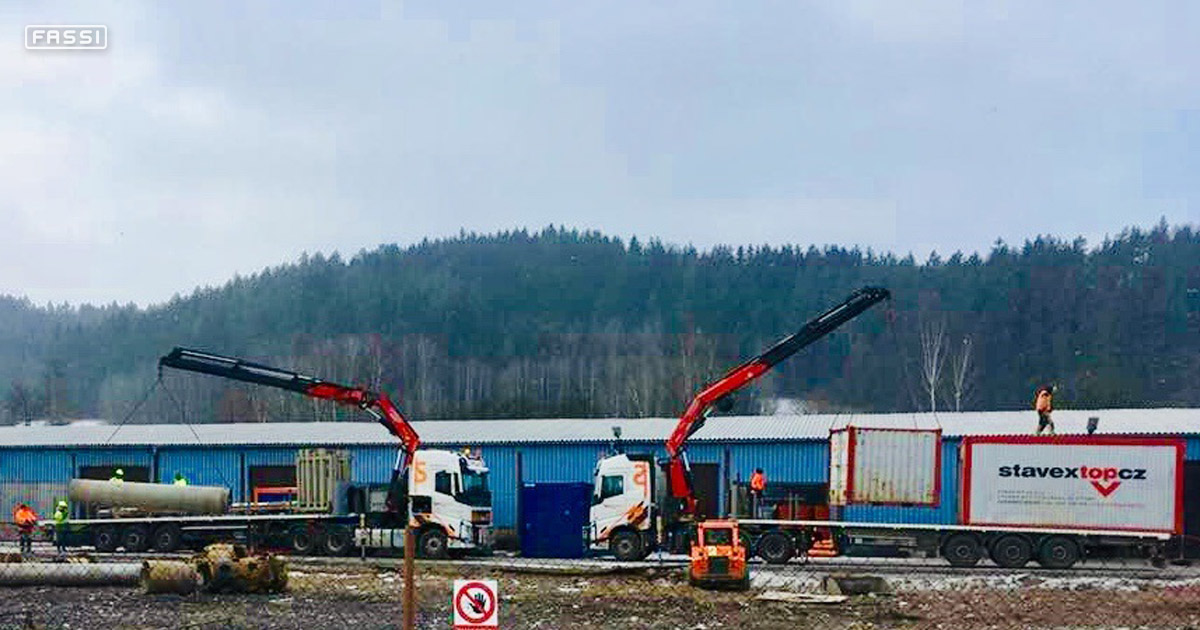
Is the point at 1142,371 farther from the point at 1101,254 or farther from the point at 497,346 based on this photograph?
the point at 497,346

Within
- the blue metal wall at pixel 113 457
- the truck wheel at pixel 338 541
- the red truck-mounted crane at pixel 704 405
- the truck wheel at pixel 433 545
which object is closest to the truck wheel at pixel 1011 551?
the red truck-mounted crane at pixel 704 405

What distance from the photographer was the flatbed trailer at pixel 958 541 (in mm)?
34094

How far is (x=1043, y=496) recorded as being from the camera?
34.6m

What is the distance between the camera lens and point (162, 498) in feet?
130

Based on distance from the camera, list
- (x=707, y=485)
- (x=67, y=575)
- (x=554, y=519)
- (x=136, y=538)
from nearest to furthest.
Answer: (x=67, y=575) → (x=554, y=519) → (x=136, y=538) → (x=707, y=485)

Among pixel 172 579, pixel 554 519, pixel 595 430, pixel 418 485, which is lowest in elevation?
pixel 554 519

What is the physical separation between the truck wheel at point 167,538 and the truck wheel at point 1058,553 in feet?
79.3

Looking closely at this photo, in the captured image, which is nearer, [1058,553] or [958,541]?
[1058,553]

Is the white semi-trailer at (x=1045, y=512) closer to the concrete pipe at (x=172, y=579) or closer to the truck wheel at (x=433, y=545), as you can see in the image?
the truck wheel at (x=433, y=545)

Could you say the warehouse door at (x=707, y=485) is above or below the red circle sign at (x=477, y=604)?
below

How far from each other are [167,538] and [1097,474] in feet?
85.4

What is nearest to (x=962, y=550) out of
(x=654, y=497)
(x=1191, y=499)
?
(x=654, y=497)

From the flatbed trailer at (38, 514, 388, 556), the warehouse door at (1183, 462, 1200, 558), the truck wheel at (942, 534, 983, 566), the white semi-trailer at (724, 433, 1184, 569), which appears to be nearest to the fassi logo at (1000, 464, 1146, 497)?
the white semi-trailer at (724, 433, 1184, 569)

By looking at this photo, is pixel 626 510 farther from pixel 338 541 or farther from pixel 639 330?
pixel 639 330
